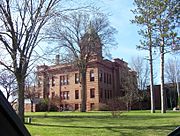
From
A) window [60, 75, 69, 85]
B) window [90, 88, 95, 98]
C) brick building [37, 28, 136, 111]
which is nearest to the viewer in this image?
brick building [37, 28, 136, 111]

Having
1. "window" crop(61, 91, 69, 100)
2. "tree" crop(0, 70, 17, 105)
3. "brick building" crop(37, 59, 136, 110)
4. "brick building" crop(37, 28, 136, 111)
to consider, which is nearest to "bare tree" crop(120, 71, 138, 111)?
"brick building" crop(37, 28, 136, 111)

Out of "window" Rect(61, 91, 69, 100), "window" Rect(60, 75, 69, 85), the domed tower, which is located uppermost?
the domed tower

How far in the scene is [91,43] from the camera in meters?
41.9

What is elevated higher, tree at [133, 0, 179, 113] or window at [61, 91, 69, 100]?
tree at [133, 0, 179, 113]

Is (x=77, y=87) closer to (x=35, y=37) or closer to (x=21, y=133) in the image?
(x=35, y=37)

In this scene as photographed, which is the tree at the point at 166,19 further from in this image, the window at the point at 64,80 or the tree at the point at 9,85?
the window at the point at 64,80

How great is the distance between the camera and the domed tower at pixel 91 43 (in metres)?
41.4

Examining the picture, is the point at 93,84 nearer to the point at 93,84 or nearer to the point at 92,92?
the point at 93,84

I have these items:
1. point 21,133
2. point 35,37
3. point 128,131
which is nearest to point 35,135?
point 128,131

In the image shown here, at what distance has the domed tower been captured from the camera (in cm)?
4140

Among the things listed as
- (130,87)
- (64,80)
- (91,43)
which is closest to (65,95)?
(64,80)

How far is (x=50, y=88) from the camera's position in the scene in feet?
219

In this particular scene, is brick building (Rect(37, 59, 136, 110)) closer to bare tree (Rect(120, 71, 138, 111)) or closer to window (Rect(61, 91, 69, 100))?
window (Rect(61, 91, 69, 100))

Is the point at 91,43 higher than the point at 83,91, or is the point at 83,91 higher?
the point at 91,43
